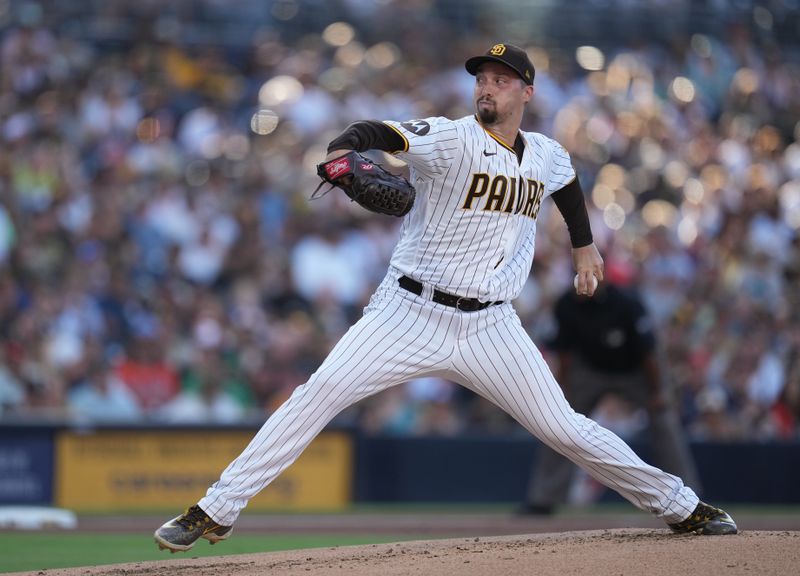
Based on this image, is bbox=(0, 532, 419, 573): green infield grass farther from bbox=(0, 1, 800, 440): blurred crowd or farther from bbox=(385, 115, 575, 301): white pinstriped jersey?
bbox=(0, 1, 800, 440): blurred crowd

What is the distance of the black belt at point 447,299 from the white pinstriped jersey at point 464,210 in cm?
3

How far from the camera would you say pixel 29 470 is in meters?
9.86

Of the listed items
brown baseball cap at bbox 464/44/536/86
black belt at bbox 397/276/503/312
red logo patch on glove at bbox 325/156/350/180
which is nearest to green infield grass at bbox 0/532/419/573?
black belt at bbox 397/276/503/312

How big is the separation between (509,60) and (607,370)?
14.1 feet

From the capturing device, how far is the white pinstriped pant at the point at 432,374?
5207 millimetres

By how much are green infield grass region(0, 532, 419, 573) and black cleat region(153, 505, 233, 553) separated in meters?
1.28

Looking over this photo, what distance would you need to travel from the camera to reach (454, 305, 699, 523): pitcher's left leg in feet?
17.7

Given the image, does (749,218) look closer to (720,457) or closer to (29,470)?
(720,457)

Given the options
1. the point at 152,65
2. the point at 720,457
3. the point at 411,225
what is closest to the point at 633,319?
the point at 720,457

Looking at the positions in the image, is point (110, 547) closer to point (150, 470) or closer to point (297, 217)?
point (150, 470)

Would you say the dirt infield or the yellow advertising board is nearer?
the dirt infield

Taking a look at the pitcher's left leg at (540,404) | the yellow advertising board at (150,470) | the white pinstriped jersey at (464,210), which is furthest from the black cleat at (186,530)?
the yellow advertising board at (150,470)

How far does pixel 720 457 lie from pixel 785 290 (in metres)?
2.92

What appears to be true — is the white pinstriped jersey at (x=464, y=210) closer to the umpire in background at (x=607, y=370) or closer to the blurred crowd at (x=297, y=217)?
the umpire in background at (x=607, y=370)
